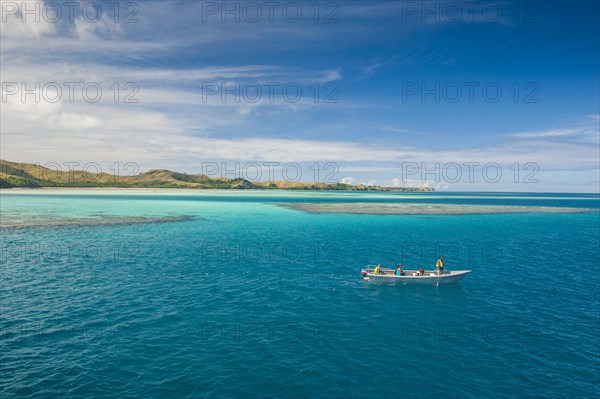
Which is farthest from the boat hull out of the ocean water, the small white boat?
the ocean water

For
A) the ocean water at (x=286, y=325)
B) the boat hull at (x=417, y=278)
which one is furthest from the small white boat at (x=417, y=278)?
the ocean water at (x=286, y=325)

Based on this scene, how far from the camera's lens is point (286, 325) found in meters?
29.5

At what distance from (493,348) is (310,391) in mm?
16586

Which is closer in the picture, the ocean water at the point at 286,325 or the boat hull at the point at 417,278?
the ocean water at the point at 286,325

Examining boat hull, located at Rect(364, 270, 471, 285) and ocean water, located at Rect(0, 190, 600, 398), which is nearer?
ocean water, located at Rect(0, 190, 600, 398)

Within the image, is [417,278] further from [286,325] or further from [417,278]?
[286,325]

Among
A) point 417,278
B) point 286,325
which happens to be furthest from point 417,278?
point 286,325

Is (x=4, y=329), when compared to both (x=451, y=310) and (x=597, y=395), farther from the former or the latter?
(x=597, y=395)

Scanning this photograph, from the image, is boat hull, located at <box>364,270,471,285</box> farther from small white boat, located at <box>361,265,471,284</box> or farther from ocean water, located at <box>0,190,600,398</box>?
ocean water, located at <box>0,190,600,398</box>

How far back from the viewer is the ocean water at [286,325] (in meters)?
21.4

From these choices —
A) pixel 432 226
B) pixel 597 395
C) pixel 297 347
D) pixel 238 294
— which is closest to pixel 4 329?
pixel 238 294

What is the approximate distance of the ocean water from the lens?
70.3ft

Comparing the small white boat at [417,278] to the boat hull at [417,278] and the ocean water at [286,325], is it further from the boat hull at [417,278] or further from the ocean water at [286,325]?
the ocean water at [286,325]

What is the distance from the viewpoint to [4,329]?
27109 millimetres
